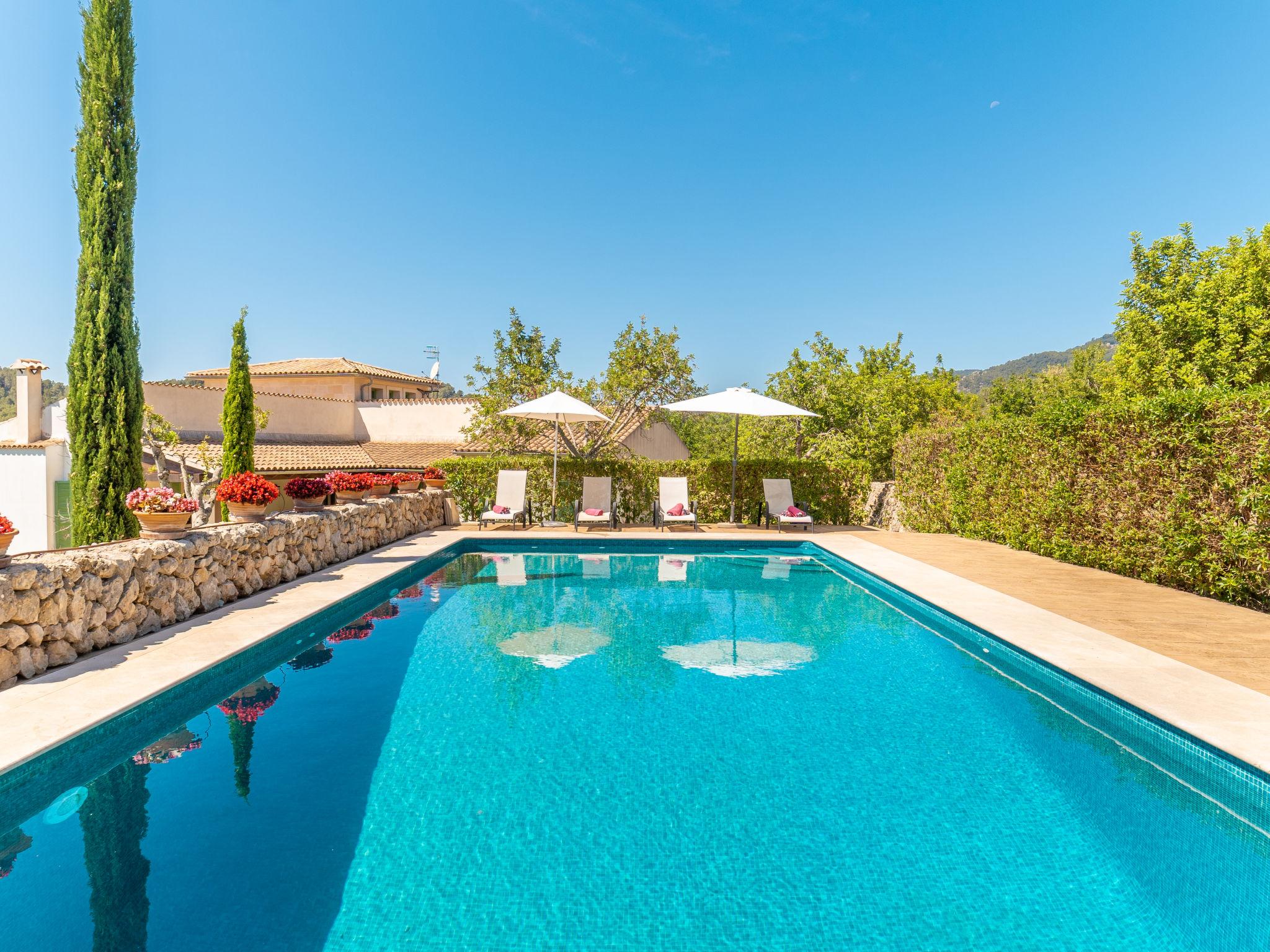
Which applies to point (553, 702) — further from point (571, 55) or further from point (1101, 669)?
point (571, 55)

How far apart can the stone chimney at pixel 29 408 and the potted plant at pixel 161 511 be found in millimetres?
14188

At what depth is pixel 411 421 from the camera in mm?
26984

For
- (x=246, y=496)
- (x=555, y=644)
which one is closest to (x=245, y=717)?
(x=555, y=644)

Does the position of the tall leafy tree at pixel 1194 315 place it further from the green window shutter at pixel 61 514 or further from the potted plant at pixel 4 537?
the green window shutter at pixel 61 514

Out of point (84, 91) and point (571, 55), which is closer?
point (84, 91)

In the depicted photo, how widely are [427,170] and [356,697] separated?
1835cm

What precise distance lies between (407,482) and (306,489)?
12.5ft

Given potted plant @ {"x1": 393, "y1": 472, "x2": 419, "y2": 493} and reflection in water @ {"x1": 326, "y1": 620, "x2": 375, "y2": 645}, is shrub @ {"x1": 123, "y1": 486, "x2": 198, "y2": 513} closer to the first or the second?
reflection in water @ {"x1": 326, "y1": 620, "x2": 375, "y2": 645}

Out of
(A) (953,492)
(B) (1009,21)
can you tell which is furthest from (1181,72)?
(A) (953,492)

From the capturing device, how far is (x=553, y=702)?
4.89 m

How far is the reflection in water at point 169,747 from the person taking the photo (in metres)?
3.73

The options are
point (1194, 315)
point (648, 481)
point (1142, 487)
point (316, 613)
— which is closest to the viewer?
point (316, 613)

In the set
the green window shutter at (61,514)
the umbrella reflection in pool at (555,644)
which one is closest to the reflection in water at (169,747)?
the umbrella reflection in pool at (555,644)

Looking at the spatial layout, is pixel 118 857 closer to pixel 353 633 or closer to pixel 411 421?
pixel 353 633
